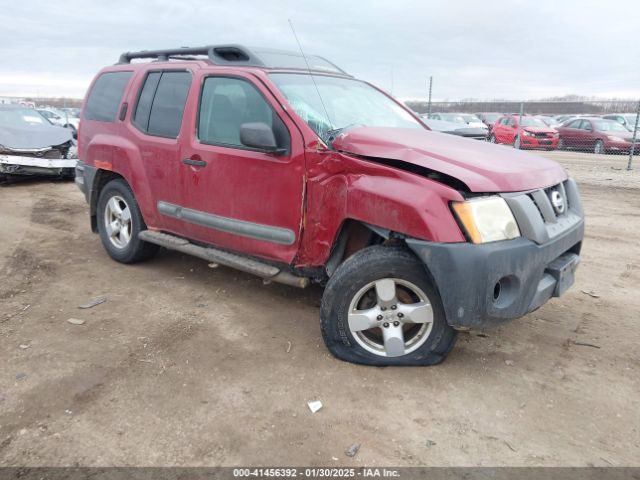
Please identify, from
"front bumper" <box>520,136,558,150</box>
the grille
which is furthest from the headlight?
"front bumper" <box>520,136,558,150</box>

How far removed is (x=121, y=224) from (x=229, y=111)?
1908mm

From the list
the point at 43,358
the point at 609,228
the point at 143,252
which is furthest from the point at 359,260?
the point at 609,228

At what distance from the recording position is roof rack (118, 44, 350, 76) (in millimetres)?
4008

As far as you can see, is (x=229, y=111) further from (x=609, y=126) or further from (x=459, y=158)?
(x=609, y=126)

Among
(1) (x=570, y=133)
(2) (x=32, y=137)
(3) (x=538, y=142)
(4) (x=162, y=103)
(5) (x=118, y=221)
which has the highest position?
(4) (x=162, y=103)

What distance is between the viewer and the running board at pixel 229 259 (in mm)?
3688

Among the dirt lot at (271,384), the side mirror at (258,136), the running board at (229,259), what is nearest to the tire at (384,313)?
the dirt lot at (271,384)

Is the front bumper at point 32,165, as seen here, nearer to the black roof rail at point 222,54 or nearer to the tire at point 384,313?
the black roof rail at point 222,54

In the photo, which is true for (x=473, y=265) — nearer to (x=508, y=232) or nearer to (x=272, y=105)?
(x=508, y=232)

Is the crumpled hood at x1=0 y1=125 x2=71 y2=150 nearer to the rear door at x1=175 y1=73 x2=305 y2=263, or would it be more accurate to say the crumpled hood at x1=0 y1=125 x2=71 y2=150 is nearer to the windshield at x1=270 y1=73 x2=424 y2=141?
the rear door at x1=175 y1=73 x2=305 y2=263

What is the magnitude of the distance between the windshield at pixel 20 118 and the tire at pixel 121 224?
259 inches

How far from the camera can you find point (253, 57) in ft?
13.1

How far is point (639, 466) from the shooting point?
2408mm

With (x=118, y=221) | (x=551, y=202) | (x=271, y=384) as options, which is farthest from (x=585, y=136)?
(x=271, y=384)
